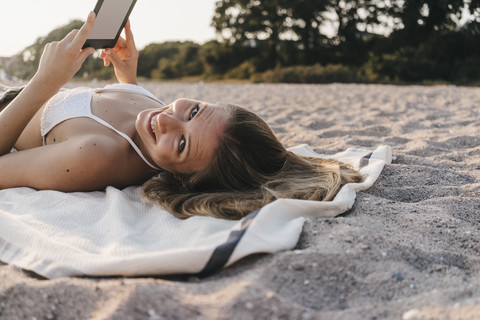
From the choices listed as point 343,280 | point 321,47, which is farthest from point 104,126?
point 321,47

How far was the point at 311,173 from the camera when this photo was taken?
2371 mm

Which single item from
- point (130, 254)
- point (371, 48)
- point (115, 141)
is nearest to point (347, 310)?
point (130, 254)

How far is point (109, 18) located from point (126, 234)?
1337 millimetres

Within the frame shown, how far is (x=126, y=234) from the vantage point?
1700 mm

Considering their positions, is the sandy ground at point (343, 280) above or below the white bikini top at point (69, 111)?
below

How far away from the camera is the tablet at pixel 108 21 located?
2361 millimetres

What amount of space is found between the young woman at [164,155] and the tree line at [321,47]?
1076cm

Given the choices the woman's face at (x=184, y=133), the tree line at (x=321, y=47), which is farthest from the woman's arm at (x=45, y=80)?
the tree line at (x=321, y=47)

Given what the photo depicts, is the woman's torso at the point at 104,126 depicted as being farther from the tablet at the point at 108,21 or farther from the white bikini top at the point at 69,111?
the tablet at the point at 108,21

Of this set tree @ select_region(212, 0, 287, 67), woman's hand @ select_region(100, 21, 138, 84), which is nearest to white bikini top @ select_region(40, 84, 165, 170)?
woman's hand @ select_region(100, 21, 138, 84)

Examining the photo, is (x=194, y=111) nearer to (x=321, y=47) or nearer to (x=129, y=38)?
(x=129, y=38)

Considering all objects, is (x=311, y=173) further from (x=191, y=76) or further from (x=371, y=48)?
(x=191, y=76)

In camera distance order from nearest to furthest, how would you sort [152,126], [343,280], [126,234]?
[343,280] → [126,234] → [152,126]

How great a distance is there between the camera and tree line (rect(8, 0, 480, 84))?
13914 millimetres
